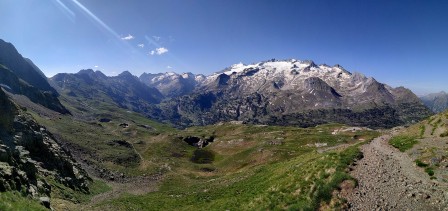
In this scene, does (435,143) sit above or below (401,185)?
above

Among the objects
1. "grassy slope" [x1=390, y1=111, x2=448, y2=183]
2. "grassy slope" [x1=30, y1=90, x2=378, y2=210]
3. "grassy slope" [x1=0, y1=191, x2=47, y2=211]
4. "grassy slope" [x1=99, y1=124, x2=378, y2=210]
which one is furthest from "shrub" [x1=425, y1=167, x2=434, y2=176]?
"grassy slope" [x1=0, y1=191, x2=47, y2=211]

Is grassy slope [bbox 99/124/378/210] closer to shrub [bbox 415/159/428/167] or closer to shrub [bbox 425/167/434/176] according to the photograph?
shrub [bbox 415/159/428/167]

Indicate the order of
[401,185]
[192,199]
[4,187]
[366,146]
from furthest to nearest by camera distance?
[192,199] → [366,146] → [4,187] → [401,185]

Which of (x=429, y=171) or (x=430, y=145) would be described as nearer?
(x=429, y=171)

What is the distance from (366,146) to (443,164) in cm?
1223

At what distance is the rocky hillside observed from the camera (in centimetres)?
3209

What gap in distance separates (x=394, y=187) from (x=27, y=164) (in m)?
44.0

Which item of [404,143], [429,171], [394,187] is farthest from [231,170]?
[394,187]

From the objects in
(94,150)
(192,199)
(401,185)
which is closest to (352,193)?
(401,185)

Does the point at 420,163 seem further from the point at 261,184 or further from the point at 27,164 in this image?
the point at 27,164

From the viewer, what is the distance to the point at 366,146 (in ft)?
131

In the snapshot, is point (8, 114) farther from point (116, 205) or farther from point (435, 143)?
point (435, 143)

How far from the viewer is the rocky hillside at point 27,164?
3209cm

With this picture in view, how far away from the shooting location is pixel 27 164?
41.8 meters
